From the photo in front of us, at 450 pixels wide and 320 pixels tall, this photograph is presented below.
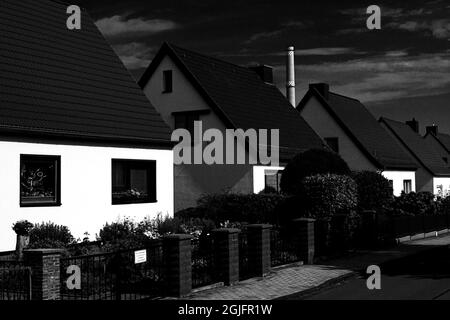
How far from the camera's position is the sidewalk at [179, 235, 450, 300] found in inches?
430

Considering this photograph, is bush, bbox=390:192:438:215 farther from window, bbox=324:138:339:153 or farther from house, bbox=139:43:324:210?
window, bbox=324:138:339:153

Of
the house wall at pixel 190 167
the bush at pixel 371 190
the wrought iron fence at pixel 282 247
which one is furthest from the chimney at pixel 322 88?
the wrought iron fence at pixel 282 247

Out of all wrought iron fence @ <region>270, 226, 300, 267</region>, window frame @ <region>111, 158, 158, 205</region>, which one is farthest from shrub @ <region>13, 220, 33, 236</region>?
wrought iron fence @ <region>270, 226, 300, 267</region>

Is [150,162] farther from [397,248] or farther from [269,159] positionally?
[397,248]

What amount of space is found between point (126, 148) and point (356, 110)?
24944 millimetres

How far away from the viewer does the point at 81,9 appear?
72.0 ft

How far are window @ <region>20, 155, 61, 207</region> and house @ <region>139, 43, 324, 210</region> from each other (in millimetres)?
9613

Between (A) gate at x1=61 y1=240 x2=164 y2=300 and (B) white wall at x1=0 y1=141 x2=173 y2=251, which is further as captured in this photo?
(B) white wall at x1=0 y1=141 x2=173 y2=251

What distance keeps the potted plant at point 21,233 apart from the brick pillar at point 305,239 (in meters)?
6.81

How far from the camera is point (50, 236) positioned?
15.0 m

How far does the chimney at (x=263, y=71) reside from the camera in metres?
32.4

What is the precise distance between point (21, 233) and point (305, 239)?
7.15 m

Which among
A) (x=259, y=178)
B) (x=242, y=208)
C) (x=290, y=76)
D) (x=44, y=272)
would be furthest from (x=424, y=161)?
(x=44, y=272)
